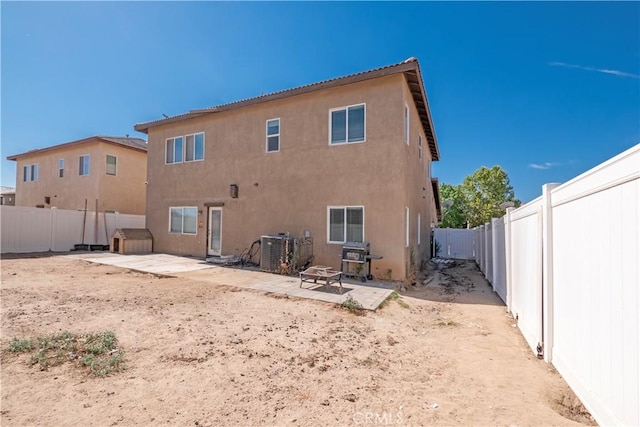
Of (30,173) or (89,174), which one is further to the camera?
(30,173)

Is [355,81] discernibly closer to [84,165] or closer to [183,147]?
[183,147]

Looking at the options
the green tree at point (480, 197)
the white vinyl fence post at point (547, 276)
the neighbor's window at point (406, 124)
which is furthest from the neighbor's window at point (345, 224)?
Result: the green tree at point (480, 197)

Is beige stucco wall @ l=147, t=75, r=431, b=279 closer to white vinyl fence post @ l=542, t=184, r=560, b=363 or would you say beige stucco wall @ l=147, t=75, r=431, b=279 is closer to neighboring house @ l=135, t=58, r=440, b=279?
neighboring house @ l=135, t=58, r=440, b=279

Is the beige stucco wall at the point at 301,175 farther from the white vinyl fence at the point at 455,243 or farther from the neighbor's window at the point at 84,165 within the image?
the neighbor's window at the point at 84,165

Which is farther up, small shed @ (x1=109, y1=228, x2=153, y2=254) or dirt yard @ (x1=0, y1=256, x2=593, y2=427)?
small shed @ (x1=109, y1=228, x2=153, y2=254)

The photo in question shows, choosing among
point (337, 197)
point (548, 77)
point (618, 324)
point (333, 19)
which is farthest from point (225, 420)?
point (548, 77)

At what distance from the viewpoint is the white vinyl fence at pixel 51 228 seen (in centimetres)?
1306

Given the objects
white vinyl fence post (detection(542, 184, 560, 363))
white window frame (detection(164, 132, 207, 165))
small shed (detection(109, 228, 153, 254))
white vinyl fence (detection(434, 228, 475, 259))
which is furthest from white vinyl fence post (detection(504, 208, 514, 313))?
small shed (detection(109, 228, 153, 254))

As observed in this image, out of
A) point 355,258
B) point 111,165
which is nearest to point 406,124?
point 355,258

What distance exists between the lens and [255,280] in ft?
27.4

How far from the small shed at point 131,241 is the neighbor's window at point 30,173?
13483mm

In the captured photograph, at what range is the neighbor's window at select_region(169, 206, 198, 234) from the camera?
42.7 feet

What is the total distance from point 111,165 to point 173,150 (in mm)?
7572

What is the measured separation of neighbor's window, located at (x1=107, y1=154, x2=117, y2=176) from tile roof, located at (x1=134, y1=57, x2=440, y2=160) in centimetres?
540
